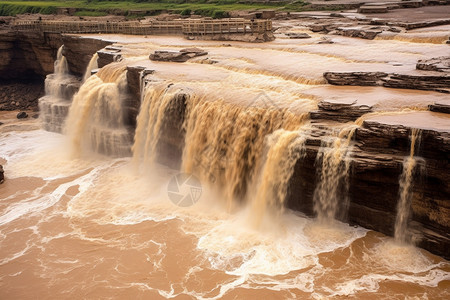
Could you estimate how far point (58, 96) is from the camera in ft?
98.3

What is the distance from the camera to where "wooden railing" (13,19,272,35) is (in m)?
31.1

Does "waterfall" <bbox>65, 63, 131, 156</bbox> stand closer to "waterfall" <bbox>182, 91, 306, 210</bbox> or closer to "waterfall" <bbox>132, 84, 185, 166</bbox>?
"waterfall" <bbox>132, 84, 185, 166</bbox>

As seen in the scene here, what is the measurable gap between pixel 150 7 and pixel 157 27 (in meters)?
22.1

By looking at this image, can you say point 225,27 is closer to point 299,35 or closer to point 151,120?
point 299,35

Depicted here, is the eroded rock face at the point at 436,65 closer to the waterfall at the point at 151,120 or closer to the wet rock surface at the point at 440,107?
the wet rock surface at the point at 440,107

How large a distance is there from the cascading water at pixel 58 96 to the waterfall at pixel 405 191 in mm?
21231

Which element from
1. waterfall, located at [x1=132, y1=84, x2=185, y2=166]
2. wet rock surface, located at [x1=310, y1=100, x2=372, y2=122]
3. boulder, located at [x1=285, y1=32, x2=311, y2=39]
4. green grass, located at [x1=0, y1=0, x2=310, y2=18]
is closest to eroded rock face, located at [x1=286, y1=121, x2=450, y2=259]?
wet rock surface, located at [x1=310, y1=100, x2=372, y2=122]

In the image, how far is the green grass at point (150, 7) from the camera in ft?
164

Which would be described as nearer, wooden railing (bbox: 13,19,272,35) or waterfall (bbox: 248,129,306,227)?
waterfall (bbox: 248,129,306,227)

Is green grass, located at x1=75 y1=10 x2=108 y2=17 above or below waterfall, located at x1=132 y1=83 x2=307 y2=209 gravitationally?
above

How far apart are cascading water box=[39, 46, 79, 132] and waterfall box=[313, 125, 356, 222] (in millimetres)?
18764

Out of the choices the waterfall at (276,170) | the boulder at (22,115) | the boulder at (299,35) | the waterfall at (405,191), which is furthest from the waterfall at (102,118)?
the waterfall at (405,191)

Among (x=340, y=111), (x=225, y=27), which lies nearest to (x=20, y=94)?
(x=225, y=27)

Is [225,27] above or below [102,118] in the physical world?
above
